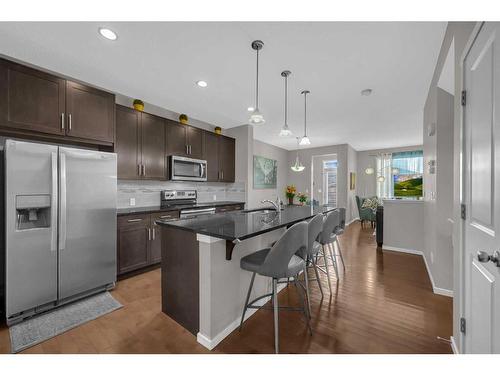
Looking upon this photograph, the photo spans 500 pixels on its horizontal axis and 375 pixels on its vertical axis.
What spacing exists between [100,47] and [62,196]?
146 centimetres

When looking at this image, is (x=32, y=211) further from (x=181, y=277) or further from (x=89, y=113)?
(x=181, y=277)

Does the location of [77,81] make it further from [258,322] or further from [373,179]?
[373,179]

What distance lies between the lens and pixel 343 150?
22.1 ft

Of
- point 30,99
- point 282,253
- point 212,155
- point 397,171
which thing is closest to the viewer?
point 282,253

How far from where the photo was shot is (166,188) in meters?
3.95

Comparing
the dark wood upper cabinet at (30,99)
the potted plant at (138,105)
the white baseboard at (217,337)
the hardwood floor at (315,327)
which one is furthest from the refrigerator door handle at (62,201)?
the white baseboard at (217,337)

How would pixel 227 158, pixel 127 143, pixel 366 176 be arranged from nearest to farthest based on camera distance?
pixel 127 143 → pixel 227 158 → pixel 366 176

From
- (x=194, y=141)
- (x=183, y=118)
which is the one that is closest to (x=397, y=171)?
(x=194, y=141)

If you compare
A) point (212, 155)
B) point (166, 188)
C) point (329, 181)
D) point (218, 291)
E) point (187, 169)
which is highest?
point (212, 155)

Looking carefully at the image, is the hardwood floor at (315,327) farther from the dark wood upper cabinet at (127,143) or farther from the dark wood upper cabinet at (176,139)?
the dark wood upper cabinet at (176,139)

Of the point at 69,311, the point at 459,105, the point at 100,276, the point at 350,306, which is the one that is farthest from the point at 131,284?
the point at 459,105

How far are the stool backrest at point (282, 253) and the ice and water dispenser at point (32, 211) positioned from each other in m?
2.11

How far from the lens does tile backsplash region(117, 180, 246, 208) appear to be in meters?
3.39

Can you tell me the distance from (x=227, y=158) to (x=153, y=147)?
1.71 m
